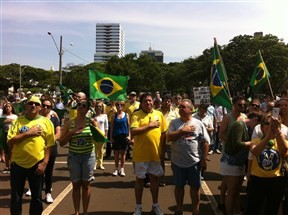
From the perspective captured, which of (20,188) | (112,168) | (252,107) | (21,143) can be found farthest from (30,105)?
(112,168)

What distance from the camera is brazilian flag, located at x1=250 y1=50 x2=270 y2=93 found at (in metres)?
10.0

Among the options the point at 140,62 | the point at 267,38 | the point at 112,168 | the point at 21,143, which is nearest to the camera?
the point at 21,143

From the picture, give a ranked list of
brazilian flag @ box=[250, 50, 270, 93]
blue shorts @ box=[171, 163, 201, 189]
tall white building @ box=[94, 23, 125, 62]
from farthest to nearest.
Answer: tall white building @ box=[94, 23, 125, 62]
brazilian flag @ box=[250, 50, 270, 93]
blue shorts @ box=[171, 163, 201, 189]

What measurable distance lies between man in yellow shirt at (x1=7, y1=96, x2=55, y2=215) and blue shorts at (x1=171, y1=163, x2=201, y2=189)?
1.91m

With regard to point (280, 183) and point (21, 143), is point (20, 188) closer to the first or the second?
point (21, 143)

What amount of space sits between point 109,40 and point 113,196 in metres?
93.7

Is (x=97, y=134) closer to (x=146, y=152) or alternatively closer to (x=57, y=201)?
(x=146, y=152)

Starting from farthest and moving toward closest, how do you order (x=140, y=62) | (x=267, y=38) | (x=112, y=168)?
(x=140, y=62) < (x=267, y=38) < (x=112, y=168)

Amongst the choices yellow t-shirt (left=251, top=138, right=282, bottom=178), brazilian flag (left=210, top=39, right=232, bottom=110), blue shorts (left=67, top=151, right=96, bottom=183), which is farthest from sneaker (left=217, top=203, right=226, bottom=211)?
blue shorts (left=67, top=151, right=96, bottom=183)

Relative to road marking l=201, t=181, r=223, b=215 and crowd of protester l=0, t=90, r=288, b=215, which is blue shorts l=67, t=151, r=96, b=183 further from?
road marking l=201, t=181, r=223, b=215

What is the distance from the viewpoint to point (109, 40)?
321 ft

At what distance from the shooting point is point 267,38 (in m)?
47.1

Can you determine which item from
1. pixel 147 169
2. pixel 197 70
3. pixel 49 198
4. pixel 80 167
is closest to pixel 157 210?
pixel 147 169

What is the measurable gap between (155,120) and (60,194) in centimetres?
264
